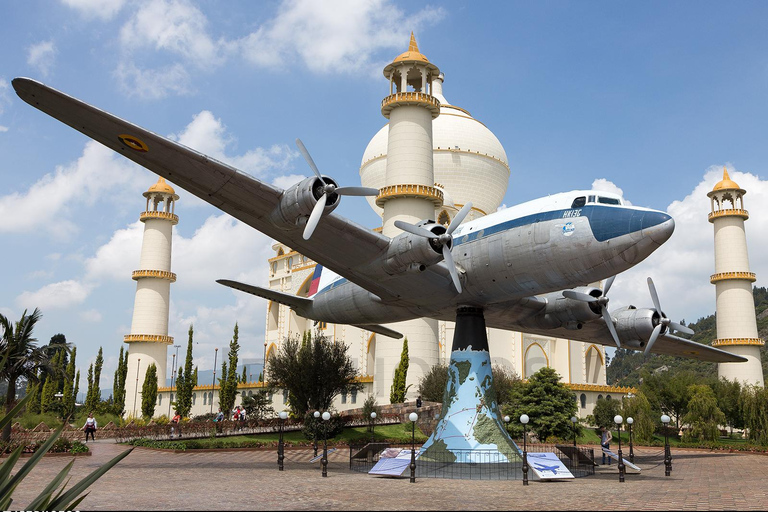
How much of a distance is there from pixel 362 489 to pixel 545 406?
102 ft

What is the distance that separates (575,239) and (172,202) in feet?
236

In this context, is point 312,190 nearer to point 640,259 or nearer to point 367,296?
point 367,296

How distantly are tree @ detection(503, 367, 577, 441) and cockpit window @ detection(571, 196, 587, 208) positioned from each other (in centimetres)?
2873

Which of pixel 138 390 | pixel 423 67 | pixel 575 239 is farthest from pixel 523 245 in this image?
pixel 138 390

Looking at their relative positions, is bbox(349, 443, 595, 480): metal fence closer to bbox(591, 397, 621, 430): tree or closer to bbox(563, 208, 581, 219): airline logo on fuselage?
bbox(563, 208, 581, 219): airline logo on fuselage

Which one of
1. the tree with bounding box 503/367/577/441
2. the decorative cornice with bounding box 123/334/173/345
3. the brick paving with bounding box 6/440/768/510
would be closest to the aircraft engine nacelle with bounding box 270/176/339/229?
the brick paving with bounding box 6/440/768/510

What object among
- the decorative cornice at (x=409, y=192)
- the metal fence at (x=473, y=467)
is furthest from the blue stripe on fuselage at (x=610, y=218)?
the decorative cornice at (x=409, y=192)

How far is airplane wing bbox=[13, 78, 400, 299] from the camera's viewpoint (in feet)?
71.7

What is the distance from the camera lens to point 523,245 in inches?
999

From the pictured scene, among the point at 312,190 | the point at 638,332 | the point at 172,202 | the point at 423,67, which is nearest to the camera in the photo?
the point at 312,190

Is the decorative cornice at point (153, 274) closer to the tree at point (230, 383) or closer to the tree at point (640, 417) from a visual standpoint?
the tree at point (230, 383)

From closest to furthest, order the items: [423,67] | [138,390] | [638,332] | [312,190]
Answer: [312,190] < [638,332] < [423,67] < [138,390]

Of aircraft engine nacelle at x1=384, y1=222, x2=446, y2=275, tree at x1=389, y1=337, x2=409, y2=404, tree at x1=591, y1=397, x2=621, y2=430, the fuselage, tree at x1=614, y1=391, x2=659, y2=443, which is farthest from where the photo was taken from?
tree at x1=591, y1=397, x2=621, y2=430

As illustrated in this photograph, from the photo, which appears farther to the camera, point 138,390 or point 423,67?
point 138,390
